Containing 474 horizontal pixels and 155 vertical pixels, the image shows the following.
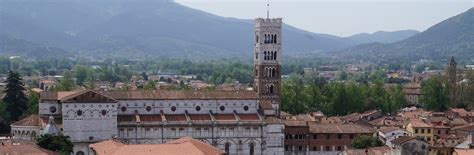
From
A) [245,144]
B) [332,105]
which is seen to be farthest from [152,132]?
[332,105]

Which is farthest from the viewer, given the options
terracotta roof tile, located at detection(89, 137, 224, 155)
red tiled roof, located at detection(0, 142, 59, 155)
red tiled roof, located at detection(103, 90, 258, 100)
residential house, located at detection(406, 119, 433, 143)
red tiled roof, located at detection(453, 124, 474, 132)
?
residential house, located at detection(406, 119, 433, 143)

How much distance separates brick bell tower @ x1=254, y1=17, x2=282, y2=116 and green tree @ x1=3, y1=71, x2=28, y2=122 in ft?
73.3

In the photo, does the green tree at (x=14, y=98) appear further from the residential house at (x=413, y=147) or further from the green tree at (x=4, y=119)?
the residential house at (x=413, y=147)

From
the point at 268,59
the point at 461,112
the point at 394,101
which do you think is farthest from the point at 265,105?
the point at 394,101

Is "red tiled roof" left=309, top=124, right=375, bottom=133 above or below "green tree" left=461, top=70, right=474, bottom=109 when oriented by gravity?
below

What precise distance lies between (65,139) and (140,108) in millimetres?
9693

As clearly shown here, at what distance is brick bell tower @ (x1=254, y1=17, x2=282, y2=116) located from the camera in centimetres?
7881

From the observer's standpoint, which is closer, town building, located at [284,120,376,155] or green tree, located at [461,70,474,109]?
town building, located at [284,120,376,155]

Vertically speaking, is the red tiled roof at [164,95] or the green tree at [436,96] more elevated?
the red tiled roof at [164,95]

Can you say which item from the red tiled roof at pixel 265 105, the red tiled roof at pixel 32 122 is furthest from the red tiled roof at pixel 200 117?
the red tiled roof at pixel 32 122

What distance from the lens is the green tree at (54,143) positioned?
60.0m

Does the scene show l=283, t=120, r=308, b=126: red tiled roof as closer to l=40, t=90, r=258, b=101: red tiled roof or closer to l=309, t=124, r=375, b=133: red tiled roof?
l=309, t=124, r=375, b=133: red tiled roof

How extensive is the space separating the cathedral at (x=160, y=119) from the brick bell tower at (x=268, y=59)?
100 cm

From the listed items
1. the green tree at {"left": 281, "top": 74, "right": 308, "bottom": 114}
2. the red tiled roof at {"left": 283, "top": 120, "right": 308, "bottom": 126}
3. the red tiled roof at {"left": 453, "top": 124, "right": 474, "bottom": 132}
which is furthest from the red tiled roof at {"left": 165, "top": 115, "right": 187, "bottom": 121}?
the green tree at {"left": 281, "top": 74, "right": 308, "bottom": 114}
